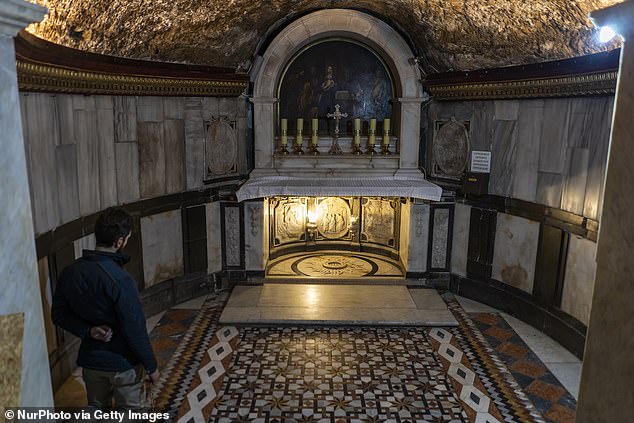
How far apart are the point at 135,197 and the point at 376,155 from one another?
3520mm

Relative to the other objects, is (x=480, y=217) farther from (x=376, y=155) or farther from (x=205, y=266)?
(x=205, y=266)

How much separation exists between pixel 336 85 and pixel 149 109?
→ 3.11m

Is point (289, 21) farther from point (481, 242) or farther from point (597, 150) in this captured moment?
point (597, 150)

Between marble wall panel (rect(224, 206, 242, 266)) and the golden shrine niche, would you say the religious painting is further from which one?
marble wall panel (rect(224, 206, 242, 266))

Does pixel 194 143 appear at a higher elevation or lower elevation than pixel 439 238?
higher

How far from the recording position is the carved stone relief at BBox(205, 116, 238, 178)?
286 inches

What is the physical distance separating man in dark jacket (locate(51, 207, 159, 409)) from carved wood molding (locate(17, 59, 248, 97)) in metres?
1.89

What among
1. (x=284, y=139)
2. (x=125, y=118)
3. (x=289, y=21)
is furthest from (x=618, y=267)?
(x=289, y=21)

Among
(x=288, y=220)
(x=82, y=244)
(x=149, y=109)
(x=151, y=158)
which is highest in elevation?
(x=149, y=109)

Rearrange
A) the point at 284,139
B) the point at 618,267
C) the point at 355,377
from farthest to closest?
the point at 284,139
the point at 355,377
the point at 618,267

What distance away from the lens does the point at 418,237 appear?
7.71 m

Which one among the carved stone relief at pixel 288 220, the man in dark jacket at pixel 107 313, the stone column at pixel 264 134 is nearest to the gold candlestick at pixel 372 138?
the stone column at pixel 264 134

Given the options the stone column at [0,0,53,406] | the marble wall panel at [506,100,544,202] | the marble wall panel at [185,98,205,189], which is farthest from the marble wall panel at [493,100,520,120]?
the stone column at [0,0,53,406]

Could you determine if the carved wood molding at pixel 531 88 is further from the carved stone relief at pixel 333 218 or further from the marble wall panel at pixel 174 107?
the marble wall panel at pixel 174 107
